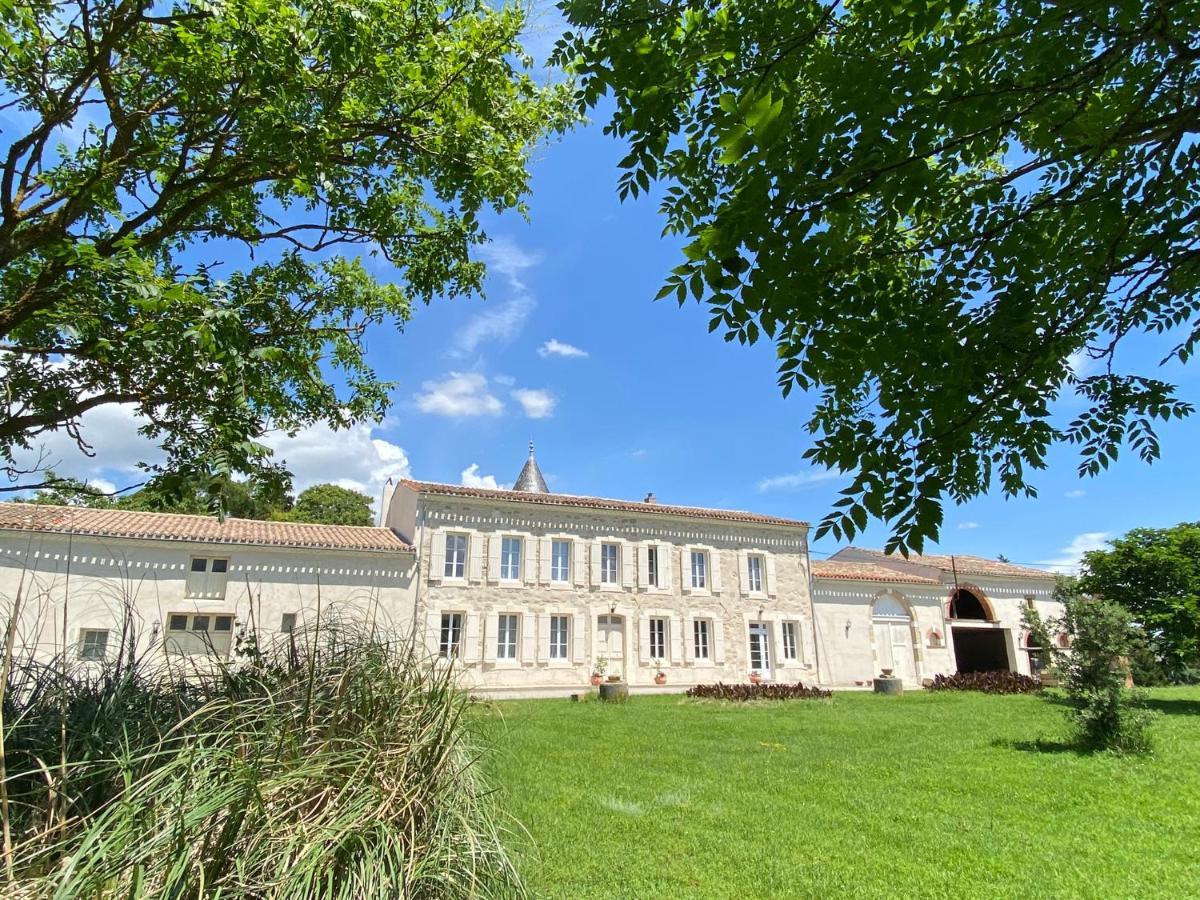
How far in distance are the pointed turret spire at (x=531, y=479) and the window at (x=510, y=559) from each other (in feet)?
35.9

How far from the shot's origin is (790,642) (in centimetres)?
2369

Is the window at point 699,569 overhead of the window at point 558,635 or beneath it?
overhead

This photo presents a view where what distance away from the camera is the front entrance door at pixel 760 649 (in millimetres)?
22922

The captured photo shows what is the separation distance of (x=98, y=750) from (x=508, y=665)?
60.4 ft

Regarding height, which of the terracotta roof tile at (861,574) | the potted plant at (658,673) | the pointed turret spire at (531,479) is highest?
the pointed turret spire at (531,479)

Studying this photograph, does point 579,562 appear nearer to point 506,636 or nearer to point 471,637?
point 506,636

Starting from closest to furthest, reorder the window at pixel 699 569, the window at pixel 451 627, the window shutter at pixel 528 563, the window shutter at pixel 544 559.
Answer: the window at pixel 451 627, the window shutter at pixel 528 563, the window shutter at pixel 544 559, the window at pixel 699 569

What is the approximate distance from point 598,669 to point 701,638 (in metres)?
4.21

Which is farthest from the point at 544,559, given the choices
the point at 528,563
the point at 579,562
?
the point at 579,562

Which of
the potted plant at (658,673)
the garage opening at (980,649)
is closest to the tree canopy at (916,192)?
the potted plant at (658,673)

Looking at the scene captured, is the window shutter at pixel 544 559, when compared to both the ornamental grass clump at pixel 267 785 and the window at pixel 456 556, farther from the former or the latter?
the ornamental grass clump at pixel 267 785

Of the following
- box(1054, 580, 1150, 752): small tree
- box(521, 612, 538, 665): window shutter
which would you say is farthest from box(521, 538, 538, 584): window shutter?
box(1054, 580, 1150, 752): small tree

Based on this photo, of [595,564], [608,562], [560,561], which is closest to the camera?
[560,561]

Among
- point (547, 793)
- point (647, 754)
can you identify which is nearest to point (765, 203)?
point (547, 793)
